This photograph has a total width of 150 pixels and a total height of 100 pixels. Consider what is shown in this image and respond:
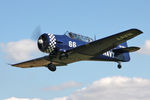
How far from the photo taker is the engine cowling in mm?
20406

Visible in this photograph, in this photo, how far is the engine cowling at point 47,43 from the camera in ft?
66.9

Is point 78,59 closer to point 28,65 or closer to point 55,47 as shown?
point 55,47

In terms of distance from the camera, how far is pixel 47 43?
20375 millimetres

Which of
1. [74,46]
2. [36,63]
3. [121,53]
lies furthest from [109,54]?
[36,63]

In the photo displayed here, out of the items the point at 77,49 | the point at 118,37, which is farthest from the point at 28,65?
the point at 118,37

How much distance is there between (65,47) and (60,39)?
600 mm

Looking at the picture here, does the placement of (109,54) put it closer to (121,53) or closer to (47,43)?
(121,53)

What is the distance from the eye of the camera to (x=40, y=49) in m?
20.8

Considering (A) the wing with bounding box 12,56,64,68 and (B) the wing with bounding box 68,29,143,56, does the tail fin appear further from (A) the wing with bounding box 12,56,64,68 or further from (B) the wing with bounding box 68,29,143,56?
(A) the wing with bounding box 12,56,64,68

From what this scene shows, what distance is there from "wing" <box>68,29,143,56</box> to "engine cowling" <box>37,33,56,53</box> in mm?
1206

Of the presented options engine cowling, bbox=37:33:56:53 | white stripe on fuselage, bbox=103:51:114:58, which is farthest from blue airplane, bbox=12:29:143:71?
white stripe on fuselage, bbox=103:51:114:58

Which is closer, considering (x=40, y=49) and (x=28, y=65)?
(x=40, y=49)

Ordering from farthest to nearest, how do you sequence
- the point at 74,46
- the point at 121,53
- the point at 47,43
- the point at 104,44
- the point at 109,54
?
the point at 121,53
the point at 109,54
the point at 74,46
the point at 104,44
the point at 47,43

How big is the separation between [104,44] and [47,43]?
3588mm
